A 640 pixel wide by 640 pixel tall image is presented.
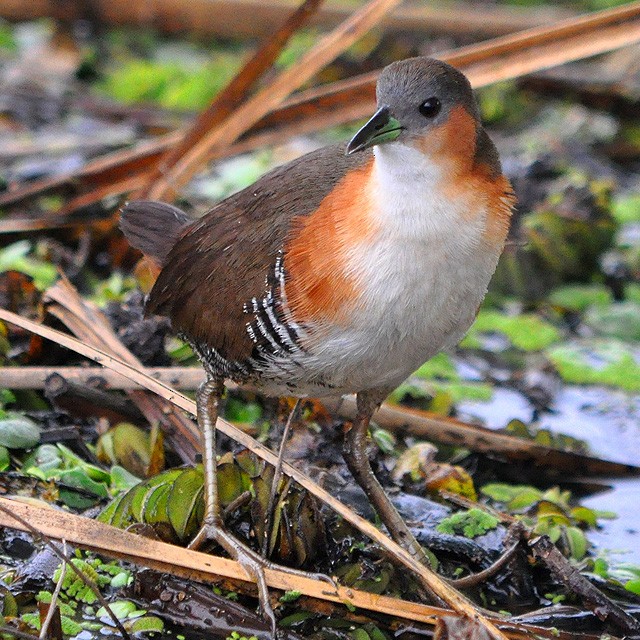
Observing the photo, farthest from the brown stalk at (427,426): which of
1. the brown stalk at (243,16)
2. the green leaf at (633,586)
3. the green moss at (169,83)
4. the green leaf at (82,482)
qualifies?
the brown stalk at (243,16)

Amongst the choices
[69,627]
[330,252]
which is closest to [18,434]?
[69,627]

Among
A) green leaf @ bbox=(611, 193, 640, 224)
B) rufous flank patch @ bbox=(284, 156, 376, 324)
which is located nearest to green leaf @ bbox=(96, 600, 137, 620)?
rufous flank patch @ bbox=(284, 156, 376, 324)

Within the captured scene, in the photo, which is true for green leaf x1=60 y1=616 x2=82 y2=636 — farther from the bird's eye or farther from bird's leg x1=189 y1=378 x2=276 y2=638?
the bird's eye

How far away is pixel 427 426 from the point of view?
4.26 meters

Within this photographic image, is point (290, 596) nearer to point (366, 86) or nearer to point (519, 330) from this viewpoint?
point (366, 86)

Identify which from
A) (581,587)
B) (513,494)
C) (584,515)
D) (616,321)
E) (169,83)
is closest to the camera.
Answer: (581,587)

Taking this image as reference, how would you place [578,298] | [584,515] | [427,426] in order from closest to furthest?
[584,515], [427,426], [578,298]

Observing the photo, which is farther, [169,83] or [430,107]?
[169,83]

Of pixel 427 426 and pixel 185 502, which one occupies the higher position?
pixel 427 426

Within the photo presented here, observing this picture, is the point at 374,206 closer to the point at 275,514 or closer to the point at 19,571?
the point at 275,514

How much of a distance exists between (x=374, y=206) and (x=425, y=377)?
2120 millimetres

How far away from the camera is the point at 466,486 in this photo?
3961mm

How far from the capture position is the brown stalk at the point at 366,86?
443cm

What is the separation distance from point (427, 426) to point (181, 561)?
4.47 ft
